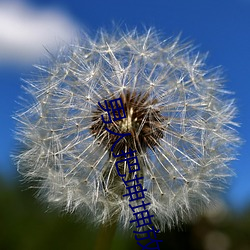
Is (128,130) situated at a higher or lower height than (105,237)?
higher

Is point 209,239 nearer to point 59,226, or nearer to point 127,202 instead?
point 59,226

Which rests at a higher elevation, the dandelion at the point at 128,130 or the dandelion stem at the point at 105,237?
the dandelion at the point at 128,130

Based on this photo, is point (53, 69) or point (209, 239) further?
point (209, 239)

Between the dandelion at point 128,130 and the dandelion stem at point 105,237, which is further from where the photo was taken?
the dandelion at point 128,130

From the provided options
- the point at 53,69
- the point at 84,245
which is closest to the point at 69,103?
the point at 53,69
